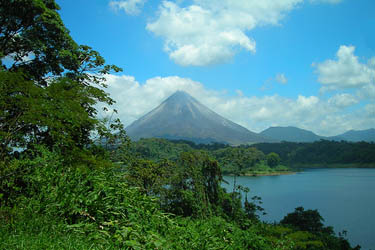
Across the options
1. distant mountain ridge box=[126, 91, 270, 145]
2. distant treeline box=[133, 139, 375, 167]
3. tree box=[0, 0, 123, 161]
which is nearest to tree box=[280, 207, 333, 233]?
tree box=[0, 0, 123, 161]

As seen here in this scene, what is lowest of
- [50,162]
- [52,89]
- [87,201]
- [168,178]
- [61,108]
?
[168,178]

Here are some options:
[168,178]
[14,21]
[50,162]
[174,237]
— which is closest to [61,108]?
[50,162]

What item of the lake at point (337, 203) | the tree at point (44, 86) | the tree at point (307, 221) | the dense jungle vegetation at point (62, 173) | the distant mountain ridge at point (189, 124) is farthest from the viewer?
the distant mountain ridge at point (189, 124)

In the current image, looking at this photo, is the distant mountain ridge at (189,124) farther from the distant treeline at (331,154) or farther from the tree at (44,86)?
the tree at (44,86)

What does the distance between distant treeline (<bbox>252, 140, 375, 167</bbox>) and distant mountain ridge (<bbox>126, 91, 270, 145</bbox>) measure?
71410 mm

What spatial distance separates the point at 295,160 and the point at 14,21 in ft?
261

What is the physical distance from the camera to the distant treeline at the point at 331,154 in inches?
2544

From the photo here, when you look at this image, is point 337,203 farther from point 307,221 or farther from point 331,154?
point 331,154

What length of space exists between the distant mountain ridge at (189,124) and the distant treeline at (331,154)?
234 ft

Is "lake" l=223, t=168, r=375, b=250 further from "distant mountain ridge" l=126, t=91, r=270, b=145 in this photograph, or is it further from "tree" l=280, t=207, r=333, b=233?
"distant mountain ridge" l=126, t=91, r=270, b=145

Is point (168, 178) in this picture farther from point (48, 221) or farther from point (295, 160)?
point (295, 160)

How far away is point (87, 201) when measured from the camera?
249 centimetres

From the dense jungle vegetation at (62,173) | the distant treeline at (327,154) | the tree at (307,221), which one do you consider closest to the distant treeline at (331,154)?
the distant treeline at (327,154)

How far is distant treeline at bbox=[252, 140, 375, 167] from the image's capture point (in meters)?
64.6
